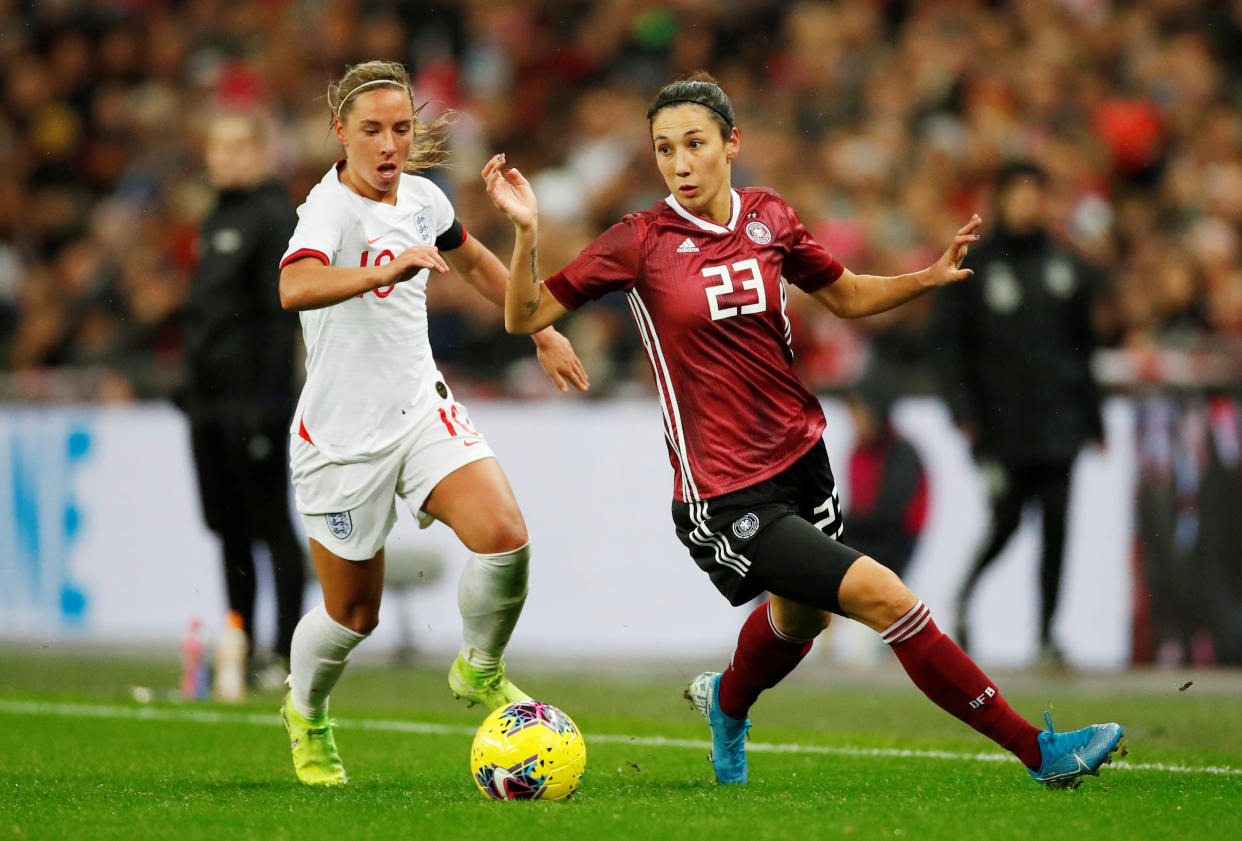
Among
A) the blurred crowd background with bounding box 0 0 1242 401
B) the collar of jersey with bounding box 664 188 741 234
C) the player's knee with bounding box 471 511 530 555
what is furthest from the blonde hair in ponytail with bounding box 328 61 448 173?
the blurred crowd background with bounding box 0 0 1242 401

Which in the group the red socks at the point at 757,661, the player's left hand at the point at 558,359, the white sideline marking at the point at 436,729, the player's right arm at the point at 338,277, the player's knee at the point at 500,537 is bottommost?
the white sideline marking at the point at 436,729

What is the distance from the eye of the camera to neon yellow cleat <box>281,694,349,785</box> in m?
6.33

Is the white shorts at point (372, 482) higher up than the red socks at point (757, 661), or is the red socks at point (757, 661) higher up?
the white shorts at point (372, 482)

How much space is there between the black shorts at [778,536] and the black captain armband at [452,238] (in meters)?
1.39

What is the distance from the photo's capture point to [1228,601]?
32.1ft

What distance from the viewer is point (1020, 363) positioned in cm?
1042

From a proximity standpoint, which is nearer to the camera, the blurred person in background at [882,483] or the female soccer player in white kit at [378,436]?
the female soccer player in white kit at [378,436]

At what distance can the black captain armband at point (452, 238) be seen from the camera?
21.2ft

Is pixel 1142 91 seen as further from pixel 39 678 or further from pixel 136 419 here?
pixel 39 678

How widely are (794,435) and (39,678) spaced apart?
22.1 feet

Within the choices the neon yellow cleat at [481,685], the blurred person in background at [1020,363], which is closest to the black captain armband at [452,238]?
the neon yellow cleat at [481,685]

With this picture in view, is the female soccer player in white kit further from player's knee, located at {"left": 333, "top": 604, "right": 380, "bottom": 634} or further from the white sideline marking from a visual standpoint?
the white sideline marking

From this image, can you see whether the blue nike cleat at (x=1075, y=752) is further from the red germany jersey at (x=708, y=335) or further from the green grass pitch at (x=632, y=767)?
the red germany jersey at (x=708, y=335)

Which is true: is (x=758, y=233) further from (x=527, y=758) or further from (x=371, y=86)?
(x=527, y=758)
